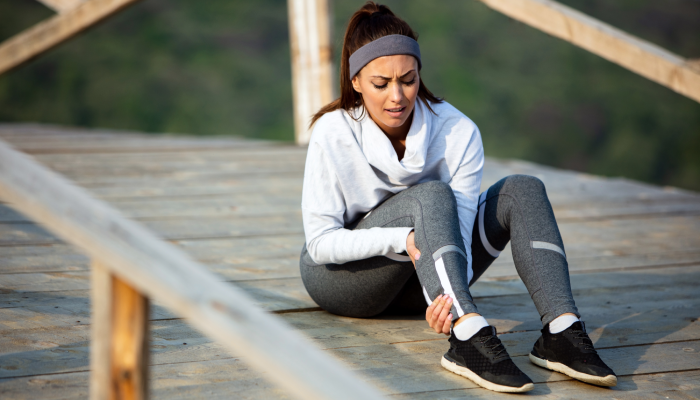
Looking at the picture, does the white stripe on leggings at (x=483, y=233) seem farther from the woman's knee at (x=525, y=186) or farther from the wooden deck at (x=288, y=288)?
the wooden deck at (x=288, y=288)

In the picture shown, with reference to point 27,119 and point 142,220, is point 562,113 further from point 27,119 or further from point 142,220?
point 142,220

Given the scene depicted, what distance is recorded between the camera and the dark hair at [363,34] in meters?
1.50

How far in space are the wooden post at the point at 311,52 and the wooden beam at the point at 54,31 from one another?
865 mm

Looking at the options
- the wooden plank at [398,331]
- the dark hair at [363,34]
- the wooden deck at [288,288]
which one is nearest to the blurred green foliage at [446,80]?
the wooden deck at [288,288]

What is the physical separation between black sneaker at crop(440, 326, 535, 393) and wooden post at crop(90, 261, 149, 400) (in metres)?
0.65

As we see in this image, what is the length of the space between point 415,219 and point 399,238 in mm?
50

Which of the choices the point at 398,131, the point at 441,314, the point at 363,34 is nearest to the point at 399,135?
the point at 398,131

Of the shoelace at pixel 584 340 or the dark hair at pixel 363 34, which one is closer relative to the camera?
the shoelace at pixel 584 340

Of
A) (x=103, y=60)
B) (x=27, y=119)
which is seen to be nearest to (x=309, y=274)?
(x=27, y=119)

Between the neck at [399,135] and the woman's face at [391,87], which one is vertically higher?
the woman's face at [391,87]

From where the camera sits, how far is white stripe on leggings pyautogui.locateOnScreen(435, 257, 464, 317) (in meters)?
1.29

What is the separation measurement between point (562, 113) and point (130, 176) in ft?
41.2

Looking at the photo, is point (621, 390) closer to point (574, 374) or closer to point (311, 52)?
point (574, 374)

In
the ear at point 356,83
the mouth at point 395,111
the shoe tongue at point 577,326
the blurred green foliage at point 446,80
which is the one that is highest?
the blurred green foliage at point 446,80
